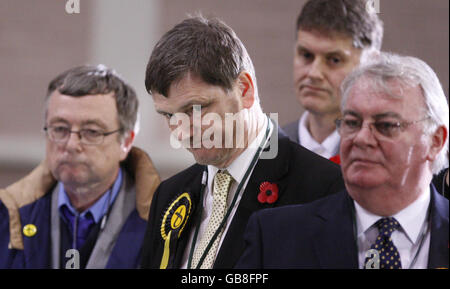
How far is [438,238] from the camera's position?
143cm

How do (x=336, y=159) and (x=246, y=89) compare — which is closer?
(x=246, y=89)

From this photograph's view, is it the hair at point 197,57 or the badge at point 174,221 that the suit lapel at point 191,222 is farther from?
the hair at point 197,57

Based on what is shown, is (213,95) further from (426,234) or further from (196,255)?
(426,234)

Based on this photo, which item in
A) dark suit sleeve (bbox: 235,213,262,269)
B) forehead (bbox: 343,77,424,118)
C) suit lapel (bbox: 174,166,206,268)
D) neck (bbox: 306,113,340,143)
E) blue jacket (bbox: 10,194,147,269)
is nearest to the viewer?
forehead (bbox: 343,77,424,118)

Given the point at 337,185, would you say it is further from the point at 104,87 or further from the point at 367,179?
the point at 104,87

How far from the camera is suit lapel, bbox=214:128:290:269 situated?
1.56 meters

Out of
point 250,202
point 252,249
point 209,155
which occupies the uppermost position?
point 209,155

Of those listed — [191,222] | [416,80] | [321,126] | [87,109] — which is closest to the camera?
[416,80]

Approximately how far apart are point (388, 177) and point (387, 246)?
0.14m

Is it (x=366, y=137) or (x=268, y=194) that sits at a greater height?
(x=366, y=137)

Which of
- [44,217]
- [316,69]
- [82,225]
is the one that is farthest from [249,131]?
[44,217]

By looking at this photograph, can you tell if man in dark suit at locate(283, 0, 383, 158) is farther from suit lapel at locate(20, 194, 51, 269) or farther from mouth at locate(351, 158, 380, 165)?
suit lapel at locate(20, 194, 51, 269)

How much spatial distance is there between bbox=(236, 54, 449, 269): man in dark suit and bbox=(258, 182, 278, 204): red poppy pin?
12 centimetres

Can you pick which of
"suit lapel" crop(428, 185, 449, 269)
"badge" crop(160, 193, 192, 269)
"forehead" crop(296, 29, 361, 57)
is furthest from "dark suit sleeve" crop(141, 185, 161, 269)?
"suit lapel" crop(428, 185, 449, 269)
